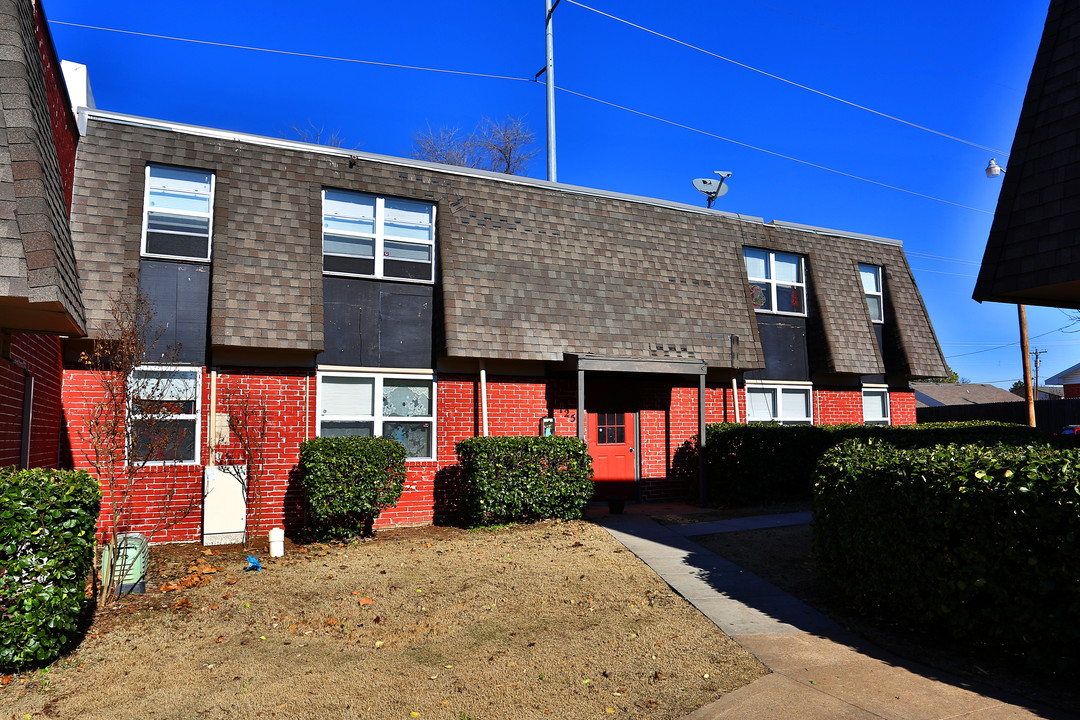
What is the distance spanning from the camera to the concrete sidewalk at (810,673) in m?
4.59

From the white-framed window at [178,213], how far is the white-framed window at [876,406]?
14249mm

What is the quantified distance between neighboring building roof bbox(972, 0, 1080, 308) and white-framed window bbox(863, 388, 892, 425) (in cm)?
840

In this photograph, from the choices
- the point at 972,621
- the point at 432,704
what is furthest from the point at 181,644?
the point at 972,621

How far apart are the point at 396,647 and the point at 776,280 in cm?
1229

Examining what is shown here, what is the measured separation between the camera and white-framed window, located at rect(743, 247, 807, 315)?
1529 centimetres

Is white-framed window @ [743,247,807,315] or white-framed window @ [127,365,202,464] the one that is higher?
white-framed window @ [743,247,807,315]

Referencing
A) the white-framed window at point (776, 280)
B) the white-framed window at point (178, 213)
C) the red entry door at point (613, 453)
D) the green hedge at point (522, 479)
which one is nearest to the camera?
the white-framed window at point (178, 213)

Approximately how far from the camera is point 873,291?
16.9m

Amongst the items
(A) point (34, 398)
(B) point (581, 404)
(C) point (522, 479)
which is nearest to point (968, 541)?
(C) point (522, 479)

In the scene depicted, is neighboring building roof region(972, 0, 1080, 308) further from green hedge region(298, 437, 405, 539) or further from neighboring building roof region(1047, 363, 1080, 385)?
neighboring building roof region(1047, 363, 1080, 385)

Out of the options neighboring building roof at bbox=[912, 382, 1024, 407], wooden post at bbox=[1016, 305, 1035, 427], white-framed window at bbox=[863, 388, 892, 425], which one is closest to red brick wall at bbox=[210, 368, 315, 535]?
white-framed window at bbox=[863, 388, 892, 425]

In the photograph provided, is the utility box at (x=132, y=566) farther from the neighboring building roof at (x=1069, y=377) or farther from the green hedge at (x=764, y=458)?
the neighboring building roof at (x=1069, y=377)

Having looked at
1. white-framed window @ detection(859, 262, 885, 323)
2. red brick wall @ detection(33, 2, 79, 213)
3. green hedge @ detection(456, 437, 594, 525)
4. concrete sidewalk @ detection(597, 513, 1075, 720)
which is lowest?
concrete sidewalk @ detection(597, 513, 1075, 720)

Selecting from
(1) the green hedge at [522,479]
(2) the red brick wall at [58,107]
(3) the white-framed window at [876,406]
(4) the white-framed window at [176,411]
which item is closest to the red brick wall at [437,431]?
(4) the white-framed window at [176,411]
